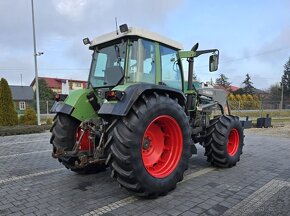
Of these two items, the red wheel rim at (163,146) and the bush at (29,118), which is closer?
the red wheel rim at (163,146)

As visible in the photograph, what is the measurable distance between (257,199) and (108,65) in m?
3.21

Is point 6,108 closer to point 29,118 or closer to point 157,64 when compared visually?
point 29,118

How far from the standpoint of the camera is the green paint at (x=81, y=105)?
4.94 meters

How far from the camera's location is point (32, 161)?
685 cm

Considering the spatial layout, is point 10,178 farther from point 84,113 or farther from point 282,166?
point 282,166

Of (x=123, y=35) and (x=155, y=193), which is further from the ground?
(x=123, y=35)

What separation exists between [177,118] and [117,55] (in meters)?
1.48

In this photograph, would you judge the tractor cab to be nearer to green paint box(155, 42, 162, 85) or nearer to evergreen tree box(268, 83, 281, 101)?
green paint box(155, 42, 162, 85)

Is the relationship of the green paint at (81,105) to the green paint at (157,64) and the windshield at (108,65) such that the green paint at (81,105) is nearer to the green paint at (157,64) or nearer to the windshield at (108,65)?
the windshield at (108,65)

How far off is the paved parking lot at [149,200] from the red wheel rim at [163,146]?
434 millimetres

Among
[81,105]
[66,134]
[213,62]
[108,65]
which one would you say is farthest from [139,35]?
[66,134]

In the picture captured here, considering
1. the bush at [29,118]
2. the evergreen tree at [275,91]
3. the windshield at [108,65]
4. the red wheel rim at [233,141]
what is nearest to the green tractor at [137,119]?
the windshield at [108,65]

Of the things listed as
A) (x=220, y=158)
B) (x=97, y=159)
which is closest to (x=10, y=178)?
(x=97, y=159)

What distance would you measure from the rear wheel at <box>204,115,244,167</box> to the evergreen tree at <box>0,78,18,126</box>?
1303 centimetres
